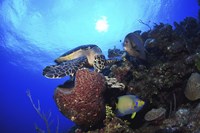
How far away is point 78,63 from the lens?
207 inches

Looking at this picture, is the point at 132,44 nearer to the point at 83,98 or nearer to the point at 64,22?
the point at 83,98

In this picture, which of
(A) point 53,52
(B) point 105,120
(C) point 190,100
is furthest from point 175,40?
(A) point 53,52

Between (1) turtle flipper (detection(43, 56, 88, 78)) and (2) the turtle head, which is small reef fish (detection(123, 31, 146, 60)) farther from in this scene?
(1) turtle flipper (detection(43, 56, 88, 78))

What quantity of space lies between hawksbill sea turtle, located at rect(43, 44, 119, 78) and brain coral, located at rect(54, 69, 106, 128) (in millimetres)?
612

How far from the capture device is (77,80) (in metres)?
4.21

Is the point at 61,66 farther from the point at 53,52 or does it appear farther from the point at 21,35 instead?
the point at 53,52

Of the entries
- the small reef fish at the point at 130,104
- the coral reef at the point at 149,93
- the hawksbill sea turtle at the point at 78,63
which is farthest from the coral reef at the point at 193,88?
the hawksbill sea turtle at the point at 78,63

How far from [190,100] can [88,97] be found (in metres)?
3.20

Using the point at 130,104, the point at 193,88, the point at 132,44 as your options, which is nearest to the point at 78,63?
the point at 132,44

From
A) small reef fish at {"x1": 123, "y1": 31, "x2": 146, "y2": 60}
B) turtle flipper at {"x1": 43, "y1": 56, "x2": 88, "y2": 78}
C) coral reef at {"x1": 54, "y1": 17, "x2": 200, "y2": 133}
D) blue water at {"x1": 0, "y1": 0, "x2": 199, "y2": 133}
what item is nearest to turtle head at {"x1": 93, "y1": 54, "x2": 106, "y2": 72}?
coral reef at {"x1": 54, "y1": 17, "x2": 200, "y2": 133}

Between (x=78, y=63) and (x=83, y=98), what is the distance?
54.7 inches

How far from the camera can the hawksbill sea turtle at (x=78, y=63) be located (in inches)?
189

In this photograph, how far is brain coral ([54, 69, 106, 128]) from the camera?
4145 millimetres

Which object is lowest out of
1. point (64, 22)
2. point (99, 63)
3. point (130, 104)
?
point (130, 104)
